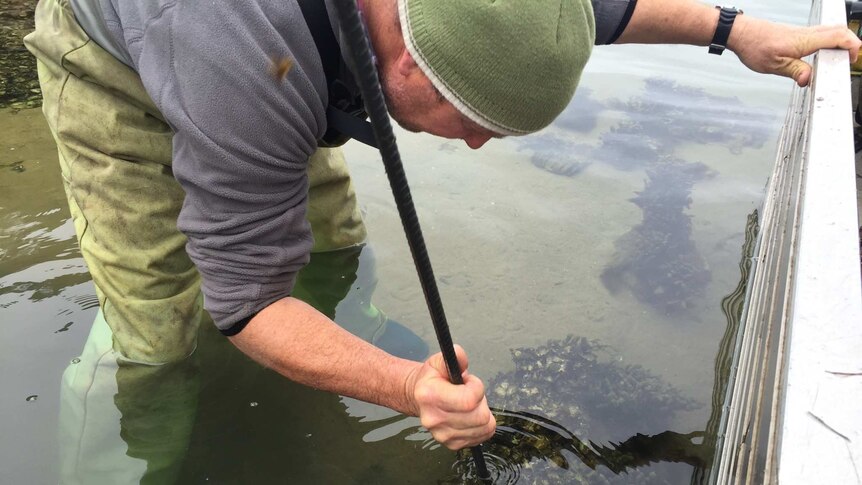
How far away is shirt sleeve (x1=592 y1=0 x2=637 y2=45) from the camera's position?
2275mm

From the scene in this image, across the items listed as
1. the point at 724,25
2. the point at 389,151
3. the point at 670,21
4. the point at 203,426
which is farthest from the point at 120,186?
the point at 724,25

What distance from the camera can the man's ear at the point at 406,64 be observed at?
1.44m

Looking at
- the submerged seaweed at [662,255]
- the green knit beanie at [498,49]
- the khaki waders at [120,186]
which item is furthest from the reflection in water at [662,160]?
the khaki waders at [120,186]

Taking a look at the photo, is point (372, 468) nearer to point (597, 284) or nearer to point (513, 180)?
point (597, 284)

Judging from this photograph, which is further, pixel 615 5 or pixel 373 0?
pixel 615 5

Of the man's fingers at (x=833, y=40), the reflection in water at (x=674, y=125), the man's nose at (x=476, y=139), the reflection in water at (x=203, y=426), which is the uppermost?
the man's fingers at (x=833, y=40)

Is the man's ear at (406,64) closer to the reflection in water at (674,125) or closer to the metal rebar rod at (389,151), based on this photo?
the metal rebar rod at (389,151)

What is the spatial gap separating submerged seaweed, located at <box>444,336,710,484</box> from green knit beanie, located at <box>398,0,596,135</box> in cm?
129

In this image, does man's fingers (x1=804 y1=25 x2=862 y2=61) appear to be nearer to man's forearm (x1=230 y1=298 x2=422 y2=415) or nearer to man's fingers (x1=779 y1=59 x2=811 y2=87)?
man's fingers (x1=779 y1=59 x2=811 y2=87)

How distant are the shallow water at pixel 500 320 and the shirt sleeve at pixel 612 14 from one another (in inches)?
48.4

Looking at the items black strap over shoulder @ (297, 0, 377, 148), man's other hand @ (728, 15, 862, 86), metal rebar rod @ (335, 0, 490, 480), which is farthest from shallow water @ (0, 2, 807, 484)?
black strap over shoulder @ (297, 0, 377, 148)

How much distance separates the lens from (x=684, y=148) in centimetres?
409

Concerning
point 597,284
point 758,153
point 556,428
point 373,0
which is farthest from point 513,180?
point 373,0

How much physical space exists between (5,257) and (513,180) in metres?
2.57
